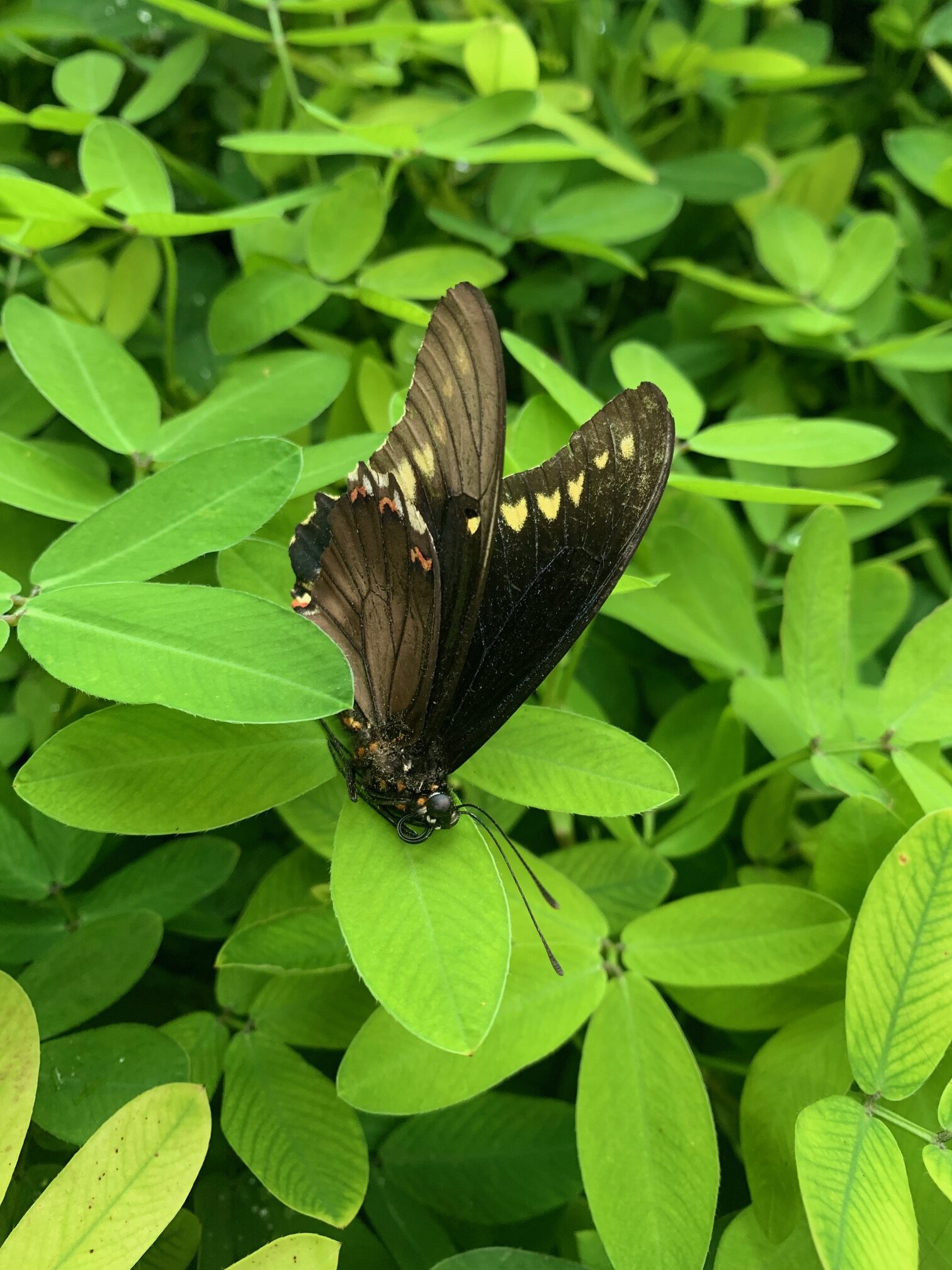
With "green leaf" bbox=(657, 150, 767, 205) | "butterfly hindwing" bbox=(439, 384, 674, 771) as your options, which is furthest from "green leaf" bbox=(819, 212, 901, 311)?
"butterfly hindwing" bbox=(439, 384, 674, 771)

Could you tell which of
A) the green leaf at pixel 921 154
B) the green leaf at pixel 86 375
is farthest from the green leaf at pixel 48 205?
the green leaf at pixel 921 154

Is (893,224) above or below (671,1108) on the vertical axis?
above

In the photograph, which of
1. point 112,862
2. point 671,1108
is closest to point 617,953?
point 671,1108

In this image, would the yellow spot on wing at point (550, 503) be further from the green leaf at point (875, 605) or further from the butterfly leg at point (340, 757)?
the green leaf at point (875, 605)

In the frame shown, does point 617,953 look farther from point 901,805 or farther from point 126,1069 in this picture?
point 126,1069

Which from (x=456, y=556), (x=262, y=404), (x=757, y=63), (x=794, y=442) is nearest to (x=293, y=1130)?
(x=456, y=556)
